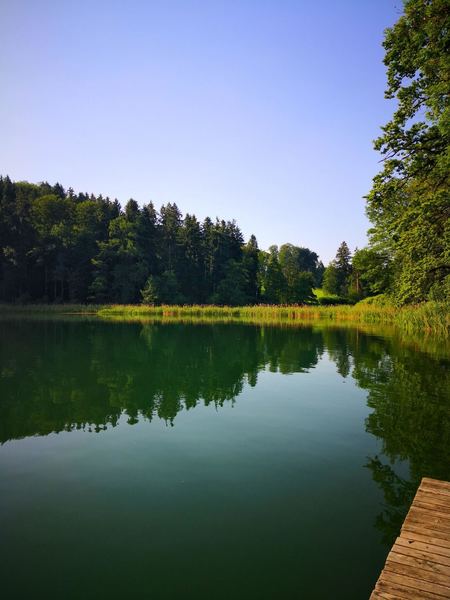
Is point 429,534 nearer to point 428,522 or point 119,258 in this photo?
point 428,522

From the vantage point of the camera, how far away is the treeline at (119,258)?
6819cm

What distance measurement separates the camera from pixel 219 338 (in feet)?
84.2

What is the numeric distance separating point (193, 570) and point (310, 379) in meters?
10.2

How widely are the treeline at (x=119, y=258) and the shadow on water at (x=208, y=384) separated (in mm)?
46731

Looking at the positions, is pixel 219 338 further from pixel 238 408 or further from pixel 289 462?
pixel 289 462

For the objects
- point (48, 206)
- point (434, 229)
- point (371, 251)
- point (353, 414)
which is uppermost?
point (48, 206)

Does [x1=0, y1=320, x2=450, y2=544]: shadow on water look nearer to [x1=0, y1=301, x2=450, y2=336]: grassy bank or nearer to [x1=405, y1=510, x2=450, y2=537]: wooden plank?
[x1=405, y1=510, x2=450, y2=537]: wooden plank

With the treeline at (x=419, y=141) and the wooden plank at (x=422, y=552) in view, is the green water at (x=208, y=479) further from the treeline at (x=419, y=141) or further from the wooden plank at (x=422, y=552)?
the treeline at (x=419, y=141)

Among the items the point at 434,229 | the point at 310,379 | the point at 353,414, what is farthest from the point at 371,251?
the point at 353,414

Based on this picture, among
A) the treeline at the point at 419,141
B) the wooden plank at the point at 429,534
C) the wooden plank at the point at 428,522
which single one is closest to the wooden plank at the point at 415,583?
the wooden plank at the point at 429,534

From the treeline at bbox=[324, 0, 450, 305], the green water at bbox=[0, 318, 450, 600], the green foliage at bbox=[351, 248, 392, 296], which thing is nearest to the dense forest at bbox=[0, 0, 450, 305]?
the green foliage at bbox=[351, 248, 392, 296]

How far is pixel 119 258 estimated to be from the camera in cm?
7019

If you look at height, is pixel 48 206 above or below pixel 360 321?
above

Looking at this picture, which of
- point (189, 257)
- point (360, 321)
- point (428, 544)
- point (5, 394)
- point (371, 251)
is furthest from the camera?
point (189, 257)
